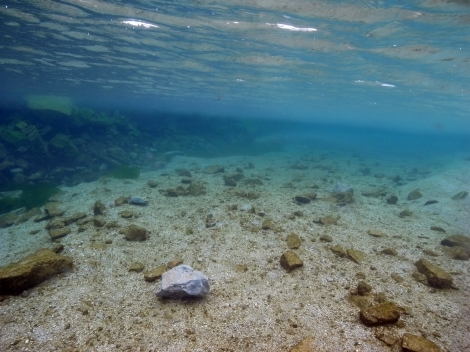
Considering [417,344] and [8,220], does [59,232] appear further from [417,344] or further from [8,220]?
[417,344]

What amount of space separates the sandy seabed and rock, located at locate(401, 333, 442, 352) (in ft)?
0.79

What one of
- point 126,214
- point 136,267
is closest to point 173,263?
point 136,267

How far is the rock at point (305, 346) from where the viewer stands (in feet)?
11.5

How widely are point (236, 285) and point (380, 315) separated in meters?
2.69

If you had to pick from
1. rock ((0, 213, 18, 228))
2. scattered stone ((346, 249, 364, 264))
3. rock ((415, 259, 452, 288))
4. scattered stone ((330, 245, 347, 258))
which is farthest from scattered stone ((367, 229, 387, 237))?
rock ((0, 213, 18, 228))

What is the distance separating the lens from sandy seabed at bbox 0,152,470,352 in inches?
150

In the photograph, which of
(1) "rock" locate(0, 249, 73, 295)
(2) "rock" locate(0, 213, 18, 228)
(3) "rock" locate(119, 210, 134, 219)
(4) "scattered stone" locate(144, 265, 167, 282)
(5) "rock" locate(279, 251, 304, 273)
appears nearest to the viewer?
(1) "rock" locate(0, 249, 73, 295)

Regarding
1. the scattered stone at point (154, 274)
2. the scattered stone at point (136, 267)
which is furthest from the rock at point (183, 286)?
the scattered stone at point (136, 267)

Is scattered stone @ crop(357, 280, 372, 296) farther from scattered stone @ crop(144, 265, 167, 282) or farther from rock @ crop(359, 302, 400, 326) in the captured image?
scattered stone @ crop(144, 265, 167, 282)

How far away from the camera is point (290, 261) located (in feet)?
18.3

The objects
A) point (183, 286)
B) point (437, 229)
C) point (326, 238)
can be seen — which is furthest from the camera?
point (437, 229)

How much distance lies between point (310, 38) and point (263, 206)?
10.8 m

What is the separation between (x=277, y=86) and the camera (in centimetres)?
→ 2961

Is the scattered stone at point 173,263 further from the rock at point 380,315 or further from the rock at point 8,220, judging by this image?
the rock at point 8,220
